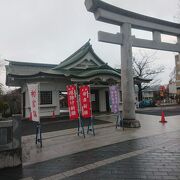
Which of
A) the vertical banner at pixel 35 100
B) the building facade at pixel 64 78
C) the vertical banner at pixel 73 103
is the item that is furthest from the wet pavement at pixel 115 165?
the building facade at pixel 64 78

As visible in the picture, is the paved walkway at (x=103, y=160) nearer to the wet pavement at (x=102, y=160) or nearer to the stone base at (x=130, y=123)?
the wet pavement at (x=102, y=160)

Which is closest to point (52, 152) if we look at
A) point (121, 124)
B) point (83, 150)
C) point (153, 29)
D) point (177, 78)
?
point (83, 150)

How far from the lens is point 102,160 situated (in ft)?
19.1

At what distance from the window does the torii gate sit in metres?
9.63

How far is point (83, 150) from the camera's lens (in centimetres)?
712

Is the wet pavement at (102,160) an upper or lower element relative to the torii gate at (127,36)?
lower

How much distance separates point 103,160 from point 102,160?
0.03 meters

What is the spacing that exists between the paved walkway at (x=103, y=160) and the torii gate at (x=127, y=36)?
3174 millimetres

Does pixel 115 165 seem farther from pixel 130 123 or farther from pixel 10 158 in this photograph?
pixel 130 123

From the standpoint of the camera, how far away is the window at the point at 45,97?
62.4 feet

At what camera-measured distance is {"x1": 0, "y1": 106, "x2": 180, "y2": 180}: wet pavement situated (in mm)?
4785

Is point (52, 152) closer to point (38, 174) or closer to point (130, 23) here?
point (38, 174)

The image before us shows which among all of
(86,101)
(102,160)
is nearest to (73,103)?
(86,101)

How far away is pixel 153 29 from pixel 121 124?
600cm
